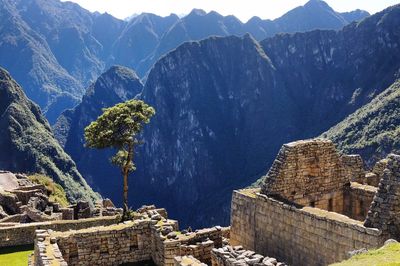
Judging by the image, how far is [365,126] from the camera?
6038 inches

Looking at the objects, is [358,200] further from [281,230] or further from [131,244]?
[131,244]

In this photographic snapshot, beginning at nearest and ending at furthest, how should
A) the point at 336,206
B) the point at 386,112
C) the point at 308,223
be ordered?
the point at 308,223 → the point at 336,206 → the point at 386,112

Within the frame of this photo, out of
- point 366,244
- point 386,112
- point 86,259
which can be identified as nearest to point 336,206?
point 366,244

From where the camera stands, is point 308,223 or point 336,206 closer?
point 308,223

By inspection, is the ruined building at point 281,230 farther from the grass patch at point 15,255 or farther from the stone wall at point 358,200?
the grass patch at point 15,255

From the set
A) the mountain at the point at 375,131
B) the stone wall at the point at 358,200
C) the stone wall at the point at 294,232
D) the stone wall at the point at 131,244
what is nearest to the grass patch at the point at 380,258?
the stone wall at the point at 294,232

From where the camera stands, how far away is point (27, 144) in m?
121

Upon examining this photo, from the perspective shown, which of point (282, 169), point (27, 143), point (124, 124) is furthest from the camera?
point (27, 143)

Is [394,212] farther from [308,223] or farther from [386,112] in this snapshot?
[386,112]

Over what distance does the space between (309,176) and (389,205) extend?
4.64 meters

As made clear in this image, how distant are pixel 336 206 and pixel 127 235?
266 inches

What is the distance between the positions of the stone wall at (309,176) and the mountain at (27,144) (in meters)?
94.4

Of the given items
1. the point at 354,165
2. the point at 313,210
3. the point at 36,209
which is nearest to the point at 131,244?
the point at 313,210

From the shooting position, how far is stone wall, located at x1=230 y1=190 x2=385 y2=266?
1205cm
